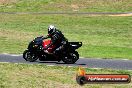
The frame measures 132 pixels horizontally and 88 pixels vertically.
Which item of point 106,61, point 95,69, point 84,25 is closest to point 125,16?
A: point 84,25

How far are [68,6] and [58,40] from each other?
4480 cm

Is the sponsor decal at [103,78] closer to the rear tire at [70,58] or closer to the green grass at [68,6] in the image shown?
the rear tire at [70,58]

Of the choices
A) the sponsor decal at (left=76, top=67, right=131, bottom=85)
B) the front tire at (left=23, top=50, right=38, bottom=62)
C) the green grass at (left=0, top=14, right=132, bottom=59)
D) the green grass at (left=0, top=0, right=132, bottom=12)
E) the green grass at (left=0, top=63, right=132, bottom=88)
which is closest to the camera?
the sponsor decal at (left=76, top=67, right=131, bottom=85)

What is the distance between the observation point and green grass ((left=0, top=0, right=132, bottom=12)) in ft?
202

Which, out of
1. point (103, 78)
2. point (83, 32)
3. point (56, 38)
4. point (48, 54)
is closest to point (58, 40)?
point (56, 38)

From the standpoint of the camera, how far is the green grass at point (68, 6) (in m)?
61.5

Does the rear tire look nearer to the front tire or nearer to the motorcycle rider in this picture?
the motorcycle rider

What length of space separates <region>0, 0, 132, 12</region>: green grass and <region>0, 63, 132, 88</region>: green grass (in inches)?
1690

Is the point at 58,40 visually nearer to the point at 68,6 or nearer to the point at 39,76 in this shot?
the point at 39,76

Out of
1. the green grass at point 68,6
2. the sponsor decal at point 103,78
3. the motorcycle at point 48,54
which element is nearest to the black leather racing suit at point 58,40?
the motorcycle at point 48,54

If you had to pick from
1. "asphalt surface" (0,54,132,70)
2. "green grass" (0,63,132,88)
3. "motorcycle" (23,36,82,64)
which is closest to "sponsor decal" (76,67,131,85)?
"green grass" (0,63,132,88)

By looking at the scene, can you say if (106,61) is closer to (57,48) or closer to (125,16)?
(57,48)

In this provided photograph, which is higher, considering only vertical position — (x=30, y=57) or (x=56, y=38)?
(x=56, y=38)

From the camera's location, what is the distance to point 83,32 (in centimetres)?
3791
